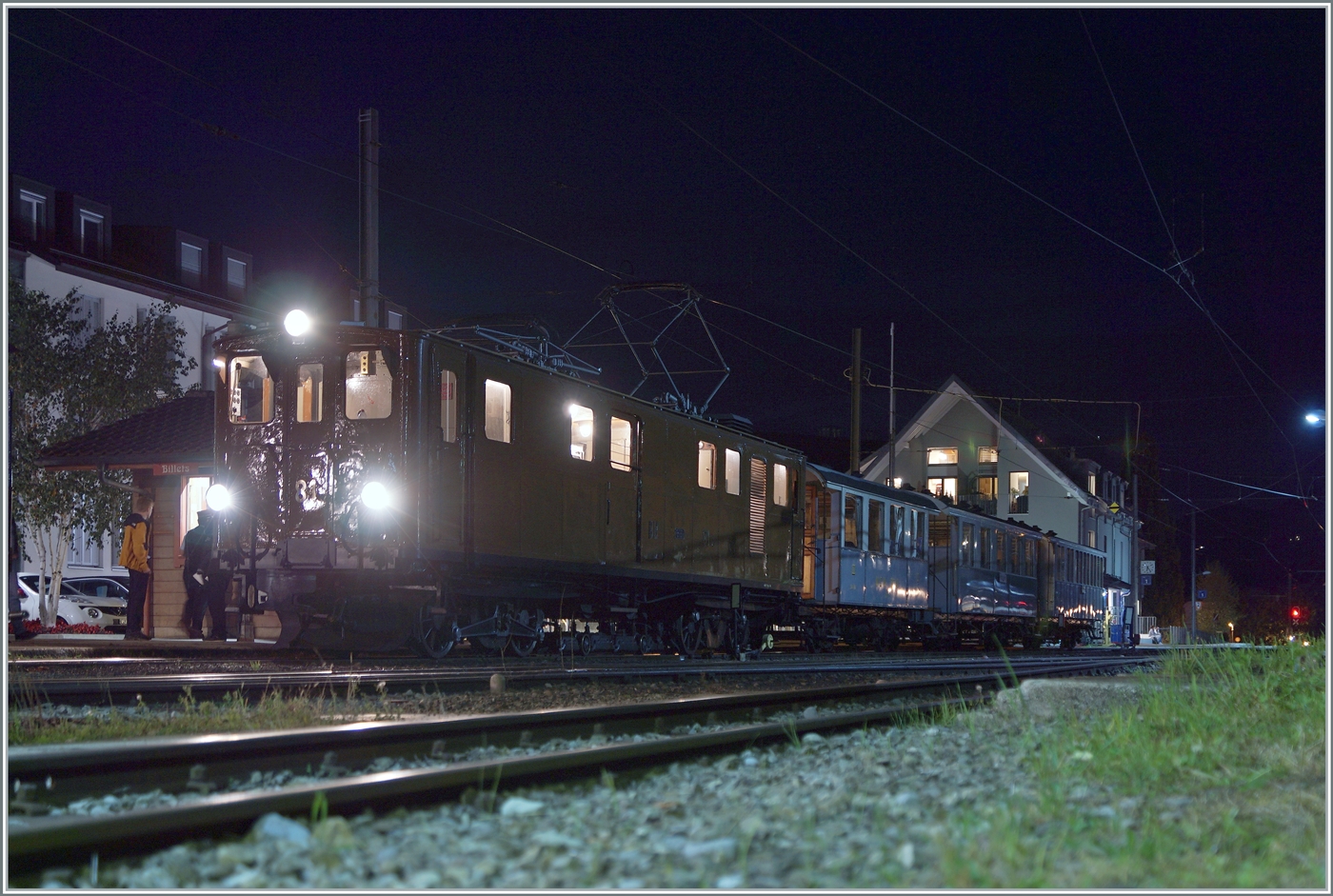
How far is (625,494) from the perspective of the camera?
1548 centimetres

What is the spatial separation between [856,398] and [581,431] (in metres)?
15.7

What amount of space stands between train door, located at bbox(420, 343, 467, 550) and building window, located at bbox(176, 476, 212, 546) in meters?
7.52

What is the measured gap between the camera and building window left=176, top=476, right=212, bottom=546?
18656 mm

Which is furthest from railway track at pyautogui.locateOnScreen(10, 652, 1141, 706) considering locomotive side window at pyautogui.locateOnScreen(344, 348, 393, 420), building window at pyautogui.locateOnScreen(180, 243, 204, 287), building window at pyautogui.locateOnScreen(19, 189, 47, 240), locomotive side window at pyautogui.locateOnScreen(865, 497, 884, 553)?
building window at pyautogui.locateOnScreen(180, 243, 204, 287)

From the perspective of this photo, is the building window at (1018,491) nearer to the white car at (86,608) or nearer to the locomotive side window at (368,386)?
the white car at (86,608)

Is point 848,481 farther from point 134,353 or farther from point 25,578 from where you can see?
point 25,578

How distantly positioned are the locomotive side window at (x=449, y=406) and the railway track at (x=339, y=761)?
4867 mm

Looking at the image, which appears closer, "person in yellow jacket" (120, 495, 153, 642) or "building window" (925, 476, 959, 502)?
"person in yellow jacket" (120, 495, 153, 642)

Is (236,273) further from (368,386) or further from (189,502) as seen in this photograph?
(368,386)

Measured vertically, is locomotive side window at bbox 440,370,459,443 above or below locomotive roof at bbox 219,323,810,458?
below

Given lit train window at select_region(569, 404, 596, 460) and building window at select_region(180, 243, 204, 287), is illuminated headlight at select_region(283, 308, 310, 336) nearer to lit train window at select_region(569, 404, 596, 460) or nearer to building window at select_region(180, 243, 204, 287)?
lit train window at select_region(569, 404, 596, 460)

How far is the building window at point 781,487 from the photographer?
65.4 feet

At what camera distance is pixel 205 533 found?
1466cm

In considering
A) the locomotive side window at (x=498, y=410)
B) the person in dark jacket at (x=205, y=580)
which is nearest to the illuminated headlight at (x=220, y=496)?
the person in dark jacket at (x=205, y=580)
